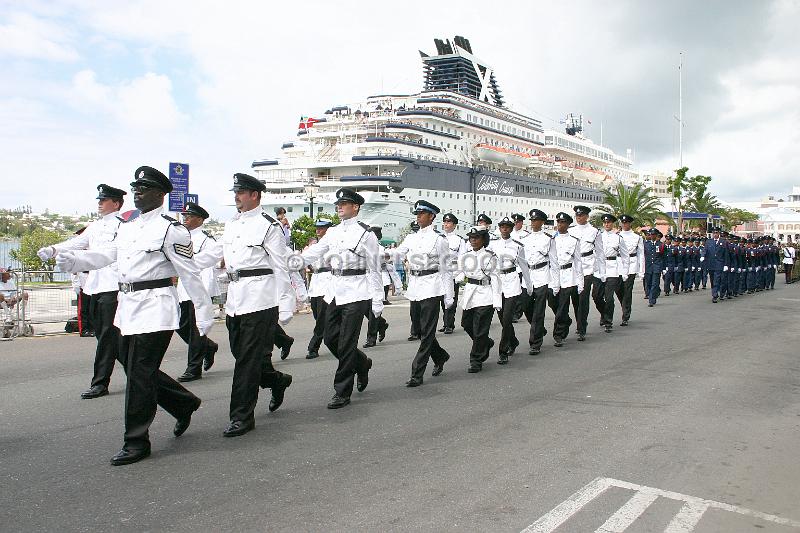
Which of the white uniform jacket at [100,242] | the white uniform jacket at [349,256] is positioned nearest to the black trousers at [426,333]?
the white uniform jacket at [349,256]

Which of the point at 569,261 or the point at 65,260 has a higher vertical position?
the point at 65,260

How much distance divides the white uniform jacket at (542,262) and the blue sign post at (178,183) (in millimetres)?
8201

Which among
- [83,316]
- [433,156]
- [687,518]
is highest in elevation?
[433,156]

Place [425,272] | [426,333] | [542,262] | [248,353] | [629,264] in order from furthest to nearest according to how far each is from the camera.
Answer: [629,264] < [542,262] < [425,272] < [426,333] < [248,353]

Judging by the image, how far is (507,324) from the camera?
9.00 metres

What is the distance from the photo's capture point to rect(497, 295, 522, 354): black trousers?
893 cm

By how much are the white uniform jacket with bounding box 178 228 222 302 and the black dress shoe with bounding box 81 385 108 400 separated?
1.27 m

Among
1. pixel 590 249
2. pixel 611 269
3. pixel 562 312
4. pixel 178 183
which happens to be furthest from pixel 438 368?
pixel 178 183

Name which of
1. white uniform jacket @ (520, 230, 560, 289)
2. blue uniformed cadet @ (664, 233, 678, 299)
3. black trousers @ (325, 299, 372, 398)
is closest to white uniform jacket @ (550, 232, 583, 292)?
white uniform jacket @ (520, 230, 560, 289)

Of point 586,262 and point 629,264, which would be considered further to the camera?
point 629,264

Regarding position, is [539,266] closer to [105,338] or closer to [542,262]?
[542,262]

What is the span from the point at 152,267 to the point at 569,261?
7.40m

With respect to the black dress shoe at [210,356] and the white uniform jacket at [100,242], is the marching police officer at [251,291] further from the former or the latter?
the black dress shoe at [210,356]

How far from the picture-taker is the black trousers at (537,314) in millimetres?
9750
